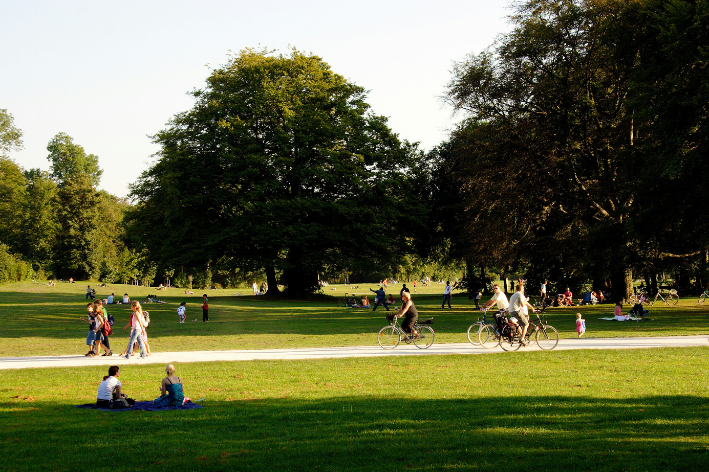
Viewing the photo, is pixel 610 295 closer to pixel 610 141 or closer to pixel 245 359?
pixel 610 141

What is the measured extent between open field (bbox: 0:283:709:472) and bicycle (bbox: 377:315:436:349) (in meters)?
2.50

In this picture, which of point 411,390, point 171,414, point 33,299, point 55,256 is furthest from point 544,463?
point 55,256

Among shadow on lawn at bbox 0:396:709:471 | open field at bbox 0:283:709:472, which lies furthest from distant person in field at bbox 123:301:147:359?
shadow on lawn at bbox 0:396:709:471

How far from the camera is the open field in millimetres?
7242

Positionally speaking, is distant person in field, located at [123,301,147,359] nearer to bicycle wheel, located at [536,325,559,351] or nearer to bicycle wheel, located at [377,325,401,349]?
bicycle wheel, located at [377,325,401,349]

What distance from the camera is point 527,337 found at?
59.8ft

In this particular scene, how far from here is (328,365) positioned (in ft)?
51.5

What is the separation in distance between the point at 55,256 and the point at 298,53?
48.8 meters

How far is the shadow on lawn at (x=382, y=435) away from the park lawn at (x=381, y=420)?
0.02 meters

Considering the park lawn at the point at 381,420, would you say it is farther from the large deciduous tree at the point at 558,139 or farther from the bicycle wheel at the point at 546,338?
the large deciduous tree at the point at 558,139

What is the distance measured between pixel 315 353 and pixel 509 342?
555 cm

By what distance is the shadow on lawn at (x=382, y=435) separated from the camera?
7094 millimetres

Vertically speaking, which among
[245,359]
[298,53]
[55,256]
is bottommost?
[245,359]

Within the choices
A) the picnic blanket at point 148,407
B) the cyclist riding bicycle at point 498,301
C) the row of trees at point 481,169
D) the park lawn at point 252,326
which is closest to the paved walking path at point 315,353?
the cyclist riding bicycle at point 498,301
